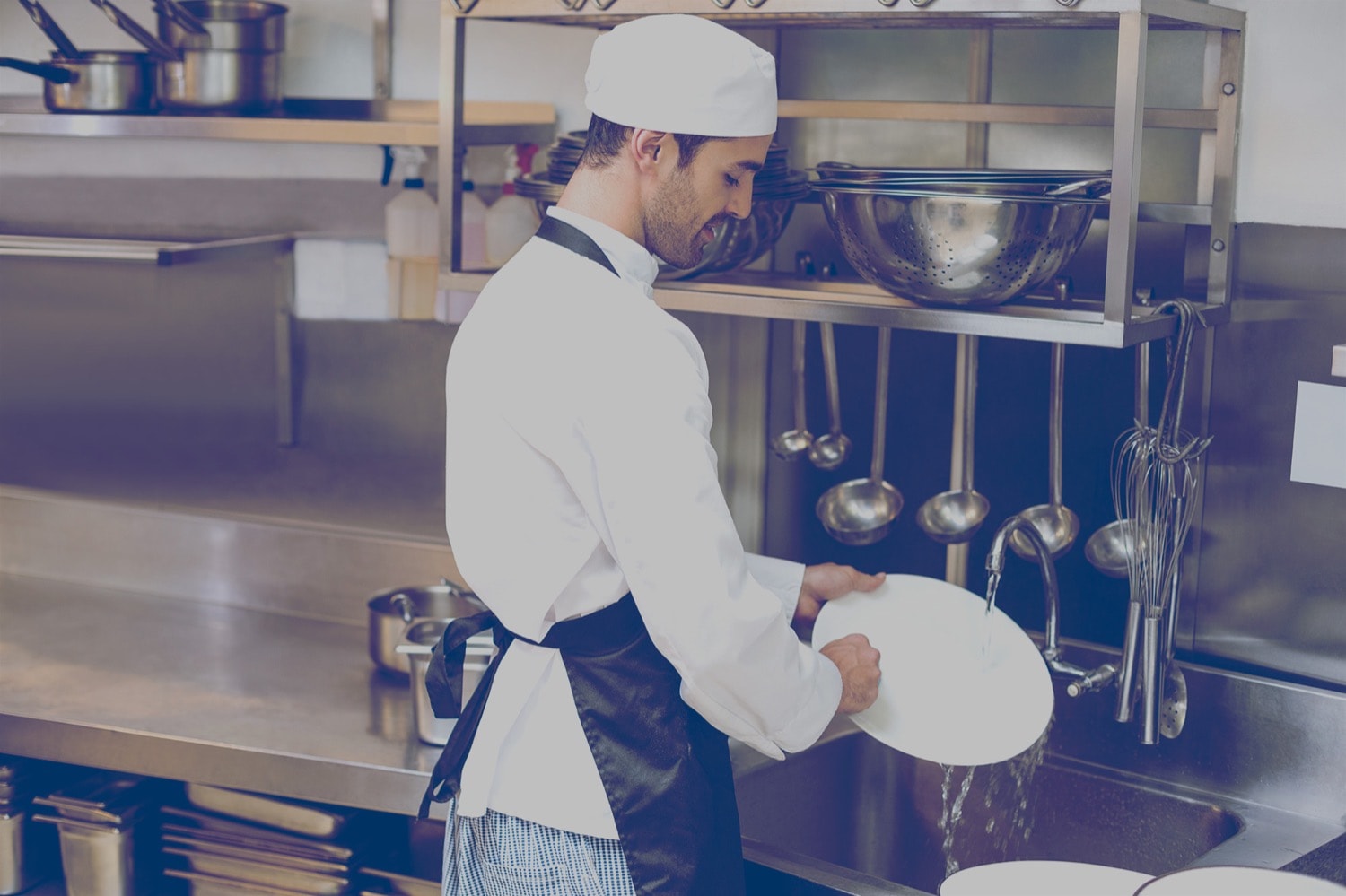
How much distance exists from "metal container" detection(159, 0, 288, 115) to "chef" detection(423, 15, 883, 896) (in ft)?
3.52

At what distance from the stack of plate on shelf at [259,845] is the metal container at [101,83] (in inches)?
40.2

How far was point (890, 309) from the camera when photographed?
62.0 inches

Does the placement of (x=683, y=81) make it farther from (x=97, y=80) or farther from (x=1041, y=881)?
(x=97, y=80)

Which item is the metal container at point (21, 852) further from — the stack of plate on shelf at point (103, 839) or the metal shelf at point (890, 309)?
the metal shelf at point (890, 309)

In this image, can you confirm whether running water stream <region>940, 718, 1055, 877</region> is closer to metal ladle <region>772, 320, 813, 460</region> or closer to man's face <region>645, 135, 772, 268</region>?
metal ladle <region>772, 320, 813, 460</region>

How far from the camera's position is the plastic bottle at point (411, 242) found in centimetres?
238

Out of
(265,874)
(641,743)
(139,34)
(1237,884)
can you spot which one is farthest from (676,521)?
(139,34)

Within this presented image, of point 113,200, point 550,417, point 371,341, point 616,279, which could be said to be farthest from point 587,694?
point 113,200

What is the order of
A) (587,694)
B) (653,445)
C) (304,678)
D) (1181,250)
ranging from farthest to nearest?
(304,678)
(1181,250)
(587,694)
(653,445)

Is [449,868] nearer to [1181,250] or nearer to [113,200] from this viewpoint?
[1181,250]

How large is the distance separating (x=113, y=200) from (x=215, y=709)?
42.6 inches

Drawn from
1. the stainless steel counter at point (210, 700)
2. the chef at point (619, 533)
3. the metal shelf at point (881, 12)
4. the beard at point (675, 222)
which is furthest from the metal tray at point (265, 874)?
the metal shelf at point (881, 12)

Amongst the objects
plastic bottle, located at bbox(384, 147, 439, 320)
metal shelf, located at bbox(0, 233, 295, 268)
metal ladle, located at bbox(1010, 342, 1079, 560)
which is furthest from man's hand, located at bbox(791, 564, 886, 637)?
metal shelf, located at bbox(0, 233, 295, 268)

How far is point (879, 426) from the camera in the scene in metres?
1.93
